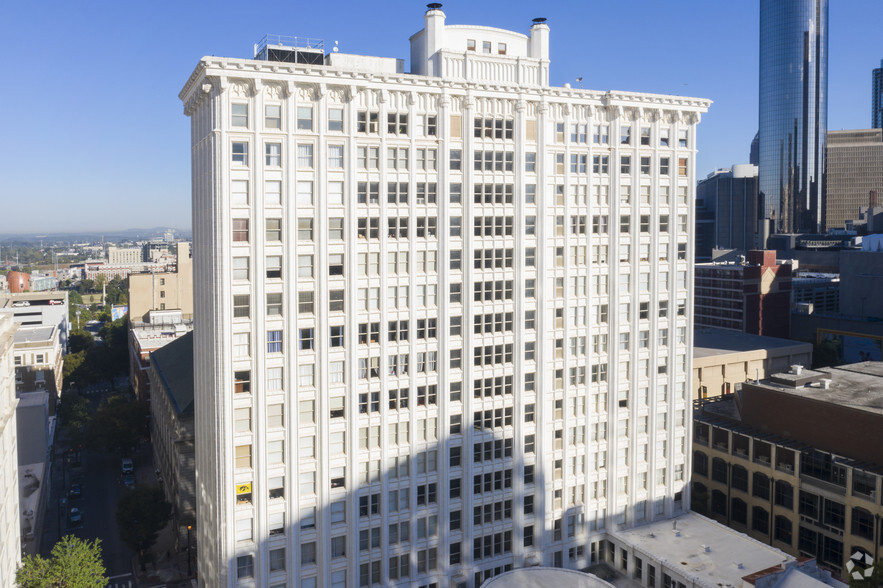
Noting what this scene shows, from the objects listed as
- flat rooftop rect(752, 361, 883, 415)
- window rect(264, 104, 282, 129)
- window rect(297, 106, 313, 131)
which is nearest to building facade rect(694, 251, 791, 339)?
flat rooftop rect(752, 361, 883, 415)

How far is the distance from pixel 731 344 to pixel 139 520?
4794 inches

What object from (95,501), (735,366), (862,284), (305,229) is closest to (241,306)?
(305,229)

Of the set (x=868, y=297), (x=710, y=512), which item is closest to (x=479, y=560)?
(x=710, y=512)

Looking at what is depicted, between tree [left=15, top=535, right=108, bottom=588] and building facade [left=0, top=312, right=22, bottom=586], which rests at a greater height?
building facade [left=0, top=312, right=22, bottom=586]

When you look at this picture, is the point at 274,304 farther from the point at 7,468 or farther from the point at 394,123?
the point at 7,468

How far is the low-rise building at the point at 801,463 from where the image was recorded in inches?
2992

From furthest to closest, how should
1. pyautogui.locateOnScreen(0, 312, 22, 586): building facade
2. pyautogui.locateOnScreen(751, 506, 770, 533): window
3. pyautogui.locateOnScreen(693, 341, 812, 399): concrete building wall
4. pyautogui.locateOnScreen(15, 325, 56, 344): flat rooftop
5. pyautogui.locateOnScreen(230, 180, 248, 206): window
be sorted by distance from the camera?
pyautogui.locateOnScreen(15, 325, 56, 344): flat rooftop → pyautogui.locateOnScreen(693, 341, 812, 399): concrete building wall → pyautogui.locateOnScreen(751, 506, 770, 533): window → pyautogui.locateOnScreen(230, 180, 248, 206): window → pyautogui.locateOnScreen(0, 312, 22, 586): building facade

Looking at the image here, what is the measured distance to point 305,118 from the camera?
59.9 m

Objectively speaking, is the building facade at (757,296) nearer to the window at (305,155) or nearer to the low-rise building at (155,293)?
the low-rise building at (155,293)

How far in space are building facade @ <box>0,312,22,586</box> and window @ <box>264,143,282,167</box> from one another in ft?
87.9

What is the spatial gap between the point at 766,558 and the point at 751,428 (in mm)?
27188

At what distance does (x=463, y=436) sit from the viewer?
2660 inches

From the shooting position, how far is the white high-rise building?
5862 centimetres

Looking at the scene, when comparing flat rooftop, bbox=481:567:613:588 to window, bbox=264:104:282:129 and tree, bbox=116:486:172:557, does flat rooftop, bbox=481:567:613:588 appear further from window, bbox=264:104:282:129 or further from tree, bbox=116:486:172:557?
tree, bbox=116:486:172:557
